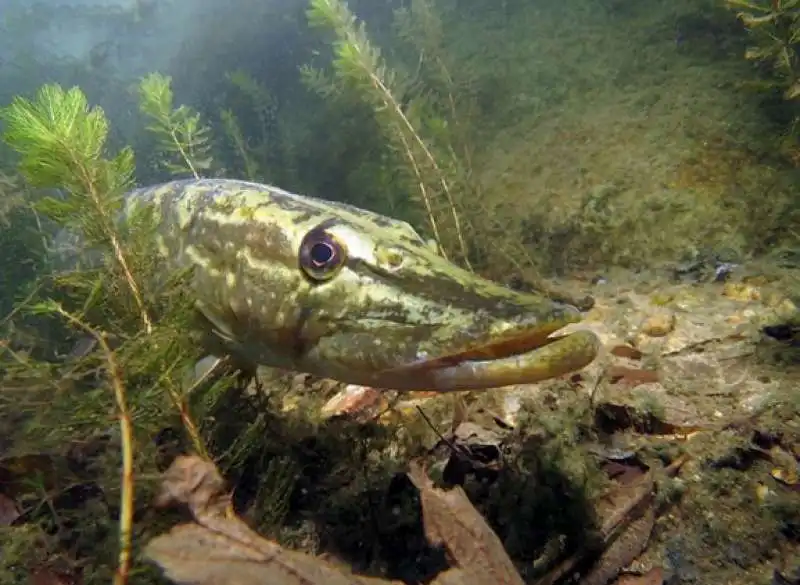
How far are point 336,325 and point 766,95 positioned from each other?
580 cm

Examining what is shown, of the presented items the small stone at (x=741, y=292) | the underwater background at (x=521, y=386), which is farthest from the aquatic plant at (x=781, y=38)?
the small stone at (x=741, y=292)

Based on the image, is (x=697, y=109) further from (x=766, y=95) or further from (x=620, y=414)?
(x=620, y=414)

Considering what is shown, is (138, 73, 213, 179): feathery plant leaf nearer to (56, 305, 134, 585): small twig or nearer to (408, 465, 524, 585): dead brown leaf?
(56, 305, 134, 585): small twig

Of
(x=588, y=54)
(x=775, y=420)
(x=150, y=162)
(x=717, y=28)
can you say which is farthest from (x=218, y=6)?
→ (x=775, y=420)

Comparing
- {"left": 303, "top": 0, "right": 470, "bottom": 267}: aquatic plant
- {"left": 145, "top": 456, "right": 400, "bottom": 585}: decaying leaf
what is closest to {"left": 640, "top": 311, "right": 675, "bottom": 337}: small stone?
{"left": 303, "top": 0, "right": 470, "bottom": 267}: aquatic plant

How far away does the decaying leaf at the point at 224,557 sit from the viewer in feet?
5.62

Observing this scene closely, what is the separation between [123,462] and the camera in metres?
2.25

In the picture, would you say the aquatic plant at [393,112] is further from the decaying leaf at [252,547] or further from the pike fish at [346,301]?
the decaying leaf at [252,547]

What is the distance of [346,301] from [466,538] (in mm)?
1243

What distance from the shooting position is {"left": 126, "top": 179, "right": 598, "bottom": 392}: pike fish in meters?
2.31

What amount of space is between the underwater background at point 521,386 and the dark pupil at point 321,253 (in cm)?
69

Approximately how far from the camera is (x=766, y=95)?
241 inches

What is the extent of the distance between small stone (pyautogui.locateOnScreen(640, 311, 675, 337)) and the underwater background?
0.01 metres

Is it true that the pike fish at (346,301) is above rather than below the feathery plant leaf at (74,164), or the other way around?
below
